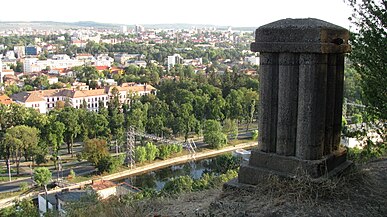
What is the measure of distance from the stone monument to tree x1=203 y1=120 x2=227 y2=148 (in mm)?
22960

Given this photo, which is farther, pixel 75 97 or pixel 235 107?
pixel 75 97

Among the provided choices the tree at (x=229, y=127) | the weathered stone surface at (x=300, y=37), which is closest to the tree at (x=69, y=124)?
the tree at (x=229, y=127)

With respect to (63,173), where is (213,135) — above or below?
above

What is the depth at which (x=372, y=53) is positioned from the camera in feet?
17.3

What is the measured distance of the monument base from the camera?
452 cm

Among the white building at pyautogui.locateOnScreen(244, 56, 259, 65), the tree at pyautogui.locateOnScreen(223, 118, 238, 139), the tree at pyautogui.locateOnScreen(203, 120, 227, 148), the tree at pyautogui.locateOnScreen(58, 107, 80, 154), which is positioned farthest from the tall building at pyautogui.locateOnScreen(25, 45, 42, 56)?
the tree at pyautogui.locateOnScreen(203, 120, 227, 148)

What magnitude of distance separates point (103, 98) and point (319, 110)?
128ft

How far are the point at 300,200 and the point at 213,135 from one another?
2353cm

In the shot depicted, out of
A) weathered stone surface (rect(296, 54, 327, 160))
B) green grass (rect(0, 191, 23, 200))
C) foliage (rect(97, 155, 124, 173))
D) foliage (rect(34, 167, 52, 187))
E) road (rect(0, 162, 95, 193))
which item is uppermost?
weathered stone surface (rect(296, 54, 327, 160))

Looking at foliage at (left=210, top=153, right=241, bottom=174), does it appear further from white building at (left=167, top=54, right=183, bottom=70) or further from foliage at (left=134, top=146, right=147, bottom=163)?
white building at (left=167, top=54, right=183, bottom=70)

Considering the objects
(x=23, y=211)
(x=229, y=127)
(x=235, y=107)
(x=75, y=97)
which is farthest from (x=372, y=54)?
(x=75, y=97)

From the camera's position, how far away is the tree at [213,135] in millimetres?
27844

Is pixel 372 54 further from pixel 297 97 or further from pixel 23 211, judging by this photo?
pixel 23 211

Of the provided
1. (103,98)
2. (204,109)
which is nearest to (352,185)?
(204,109)
